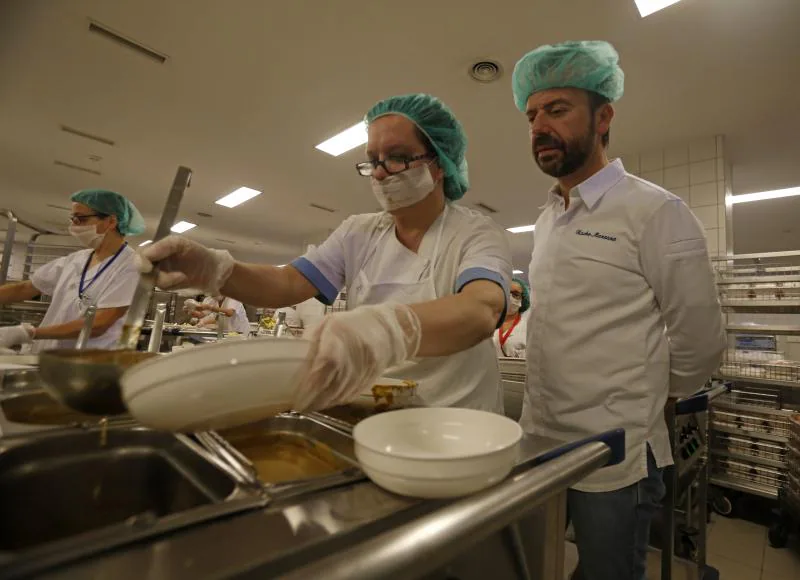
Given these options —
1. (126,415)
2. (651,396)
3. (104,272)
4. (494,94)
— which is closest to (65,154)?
(104,272)

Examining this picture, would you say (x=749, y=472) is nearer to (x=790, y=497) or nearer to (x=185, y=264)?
(x=790, y=497)

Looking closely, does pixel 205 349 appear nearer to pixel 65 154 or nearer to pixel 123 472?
pixel 123 472

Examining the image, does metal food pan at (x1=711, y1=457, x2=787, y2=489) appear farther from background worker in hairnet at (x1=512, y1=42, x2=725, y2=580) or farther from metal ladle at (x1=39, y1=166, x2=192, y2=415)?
metal ladle at (x1=39, y1=166, x2=192, y2=415)

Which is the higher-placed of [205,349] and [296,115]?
[296,115]

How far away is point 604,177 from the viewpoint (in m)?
1.28

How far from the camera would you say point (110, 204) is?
239 cm

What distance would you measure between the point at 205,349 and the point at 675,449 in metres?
1.67

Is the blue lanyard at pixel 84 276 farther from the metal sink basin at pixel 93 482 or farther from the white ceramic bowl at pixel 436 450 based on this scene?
the white ceramic bowl at pixel 436 450

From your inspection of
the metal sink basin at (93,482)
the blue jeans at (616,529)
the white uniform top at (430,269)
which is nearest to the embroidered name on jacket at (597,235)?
the white uniform top at (430,269)

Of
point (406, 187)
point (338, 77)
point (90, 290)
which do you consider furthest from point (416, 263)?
point (338, 77)

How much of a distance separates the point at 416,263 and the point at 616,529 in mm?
905

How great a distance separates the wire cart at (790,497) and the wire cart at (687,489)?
0.91 metres

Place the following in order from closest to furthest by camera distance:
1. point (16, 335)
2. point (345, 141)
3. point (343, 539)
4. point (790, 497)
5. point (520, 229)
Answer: point (343, 539) → point (16, 335) → point (790, 497) → point (345, 141) → point (520, 229)

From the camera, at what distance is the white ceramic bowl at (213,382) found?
17.7 inches
